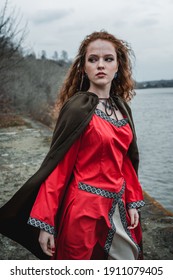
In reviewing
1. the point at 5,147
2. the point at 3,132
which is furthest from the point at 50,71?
Answer: the point at 5,147

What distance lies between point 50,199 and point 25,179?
3719 mm

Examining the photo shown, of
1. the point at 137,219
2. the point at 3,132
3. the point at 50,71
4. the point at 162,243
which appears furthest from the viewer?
the point at 50,71

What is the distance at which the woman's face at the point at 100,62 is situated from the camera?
1.98 metres

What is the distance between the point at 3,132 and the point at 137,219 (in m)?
9.05

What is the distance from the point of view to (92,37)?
6.80 ft

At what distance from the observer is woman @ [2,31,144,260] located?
183 cm

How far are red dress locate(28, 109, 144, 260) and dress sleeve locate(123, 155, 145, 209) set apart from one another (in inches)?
6.5

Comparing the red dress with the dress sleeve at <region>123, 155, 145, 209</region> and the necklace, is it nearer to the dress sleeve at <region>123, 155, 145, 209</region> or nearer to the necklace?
the necklace

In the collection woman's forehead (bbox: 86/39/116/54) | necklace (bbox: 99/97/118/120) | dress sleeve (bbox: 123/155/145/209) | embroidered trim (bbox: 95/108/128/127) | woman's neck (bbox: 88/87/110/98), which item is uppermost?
woman's forehead (bbox: 86/39/116/54)

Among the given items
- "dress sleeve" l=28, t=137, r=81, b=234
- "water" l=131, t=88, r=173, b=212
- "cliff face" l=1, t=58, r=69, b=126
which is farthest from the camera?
"cliff face" l=1, t=58, r=69, b=126

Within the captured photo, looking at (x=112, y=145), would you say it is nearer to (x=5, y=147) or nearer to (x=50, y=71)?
(x=5, y=147)

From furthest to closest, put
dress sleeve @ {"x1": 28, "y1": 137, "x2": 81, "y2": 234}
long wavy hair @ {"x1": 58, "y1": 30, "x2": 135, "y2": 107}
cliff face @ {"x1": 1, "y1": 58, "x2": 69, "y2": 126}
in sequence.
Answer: cliff face @ {"x1": 1, "y1": 58, "x2": 69, "y2": 126} → long wavy hair @ {"x1": 58, "y1": 30, "x2": 135, "y2": 107} → dress sleeve @ {"x1": 28, "y1": 137, "x2": 81, "y2": 234}

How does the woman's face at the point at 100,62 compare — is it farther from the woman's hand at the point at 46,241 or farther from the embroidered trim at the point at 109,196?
the woman's hand at the point at 46,241

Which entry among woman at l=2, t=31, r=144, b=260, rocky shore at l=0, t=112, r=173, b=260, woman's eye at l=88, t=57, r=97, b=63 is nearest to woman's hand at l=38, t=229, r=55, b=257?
woman at l=2, t=31, r=144, b=260
